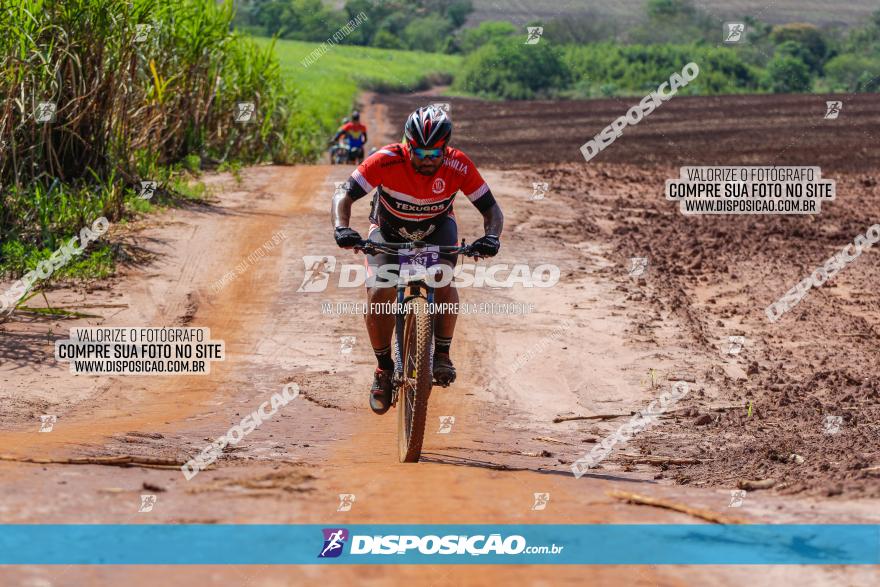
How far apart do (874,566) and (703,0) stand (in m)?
86.0

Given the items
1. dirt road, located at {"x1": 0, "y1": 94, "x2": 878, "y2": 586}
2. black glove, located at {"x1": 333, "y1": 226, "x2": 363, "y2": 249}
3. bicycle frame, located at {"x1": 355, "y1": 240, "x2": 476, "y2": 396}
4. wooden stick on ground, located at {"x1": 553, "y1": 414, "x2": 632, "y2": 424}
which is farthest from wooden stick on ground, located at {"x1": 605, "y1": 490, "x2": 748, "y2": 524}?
wooden stick on ground, located at {"x1": 553, "y1": 414, "x2": 632, "y2": 424}

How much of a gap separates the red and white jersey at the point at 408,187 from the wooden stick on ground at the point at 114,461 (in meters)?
2.11

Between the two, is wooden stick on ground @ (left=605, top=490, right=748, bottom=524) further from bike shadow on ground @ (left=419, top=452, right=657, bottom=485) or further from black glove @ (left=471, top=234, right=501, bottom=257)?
black glove @ (left=471, top=234, right=501, bottom=257)

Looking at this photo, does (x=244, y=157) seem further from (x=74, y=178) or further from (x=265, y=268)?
(x=265, y=268)

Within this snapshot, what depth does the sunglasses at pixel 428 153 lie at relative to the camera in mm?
6887

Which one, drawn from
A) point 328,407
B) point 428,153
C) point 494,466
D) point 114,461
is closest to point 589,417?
point 328,407

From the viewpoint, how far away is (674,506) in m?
5.17

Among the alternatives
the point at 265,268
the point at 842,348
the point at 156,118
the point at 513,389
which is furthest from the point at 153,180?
the point at 842,348

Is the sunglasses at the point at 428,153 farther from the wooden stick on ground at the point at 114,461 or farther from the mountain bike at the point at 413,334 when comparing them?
the wooden stick on ground at the point at 114,461

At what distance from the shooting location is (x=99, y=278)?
1252 cm

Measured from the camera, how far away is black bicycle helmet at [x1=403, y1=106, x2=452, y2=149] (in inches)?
→ 267

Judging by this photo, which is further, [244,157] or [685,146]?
[685,146]

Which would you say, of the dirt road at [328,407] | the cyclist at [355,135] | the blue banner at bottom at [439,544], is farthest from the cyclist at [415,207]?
the cyclist at [355,135]

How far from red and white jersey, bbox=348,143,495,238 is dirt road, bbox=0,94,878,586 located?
157cm
